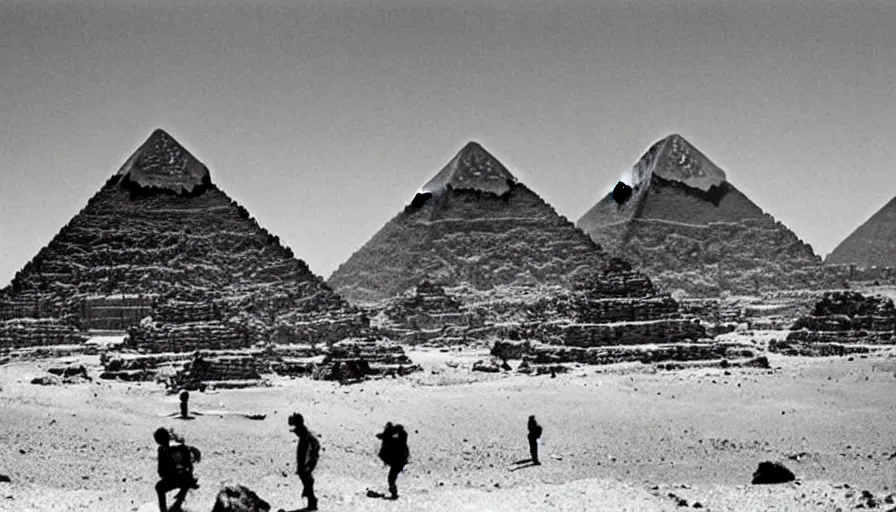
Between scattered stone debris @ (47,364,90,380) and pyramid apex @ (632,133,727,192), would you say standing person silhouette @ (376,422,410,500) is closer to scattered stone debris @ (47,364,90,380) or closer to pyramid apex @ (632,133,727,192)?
scattered stone debris @ (47,364,90,380)

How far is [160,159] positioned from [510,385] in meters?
60.7

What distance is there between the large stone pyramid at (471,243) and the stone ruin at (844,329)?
52.9 m

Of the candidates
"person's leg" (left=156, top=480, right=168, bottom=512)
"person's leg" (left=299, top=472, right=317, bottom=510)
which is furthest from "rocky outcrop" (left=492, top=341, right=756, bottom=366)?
"person's leg" (left=156, top=480, right=168, bottom=512)

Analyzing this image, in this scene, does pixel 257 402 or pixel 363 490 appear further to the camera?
pixel 257 402

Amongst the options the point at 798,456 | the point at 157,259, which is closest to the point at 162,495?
the point at 798,456

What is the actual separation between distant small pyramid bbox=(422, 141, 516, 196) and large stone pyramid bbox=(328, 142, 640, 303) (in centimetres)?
10

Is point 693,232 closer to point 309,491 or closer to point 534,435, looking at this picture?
point 534,435

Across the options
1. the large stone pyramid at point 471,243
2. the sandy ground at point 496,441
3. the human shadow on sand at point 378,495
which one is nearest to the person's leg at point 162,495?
the sandy ground at point 496,441

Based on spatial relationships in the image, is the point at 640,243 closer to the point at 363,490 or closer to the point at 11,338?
the point at 11,338

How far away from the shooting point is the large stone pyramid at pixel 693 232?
10612 centimetres

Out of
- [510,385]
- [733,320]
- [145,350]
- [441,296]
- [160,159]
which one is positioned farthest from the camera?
[160,159]

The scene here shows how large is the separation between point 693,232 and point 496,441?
321 ft

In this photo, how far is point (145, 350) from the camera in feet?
118

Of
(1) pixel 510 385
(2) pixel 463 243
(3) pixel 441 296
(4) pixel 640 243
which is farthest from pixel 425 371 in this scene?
(4) pixel 640 243
